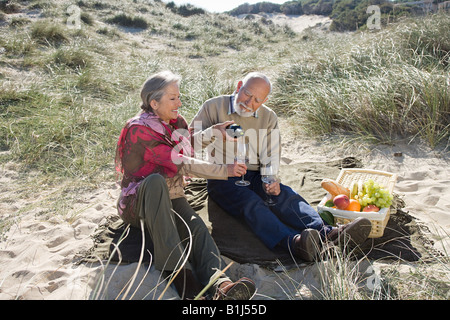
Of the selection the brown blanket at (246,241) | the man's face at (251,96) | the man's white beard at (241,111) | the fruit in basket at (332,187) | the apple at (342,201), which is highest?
the man's face at (251,96)

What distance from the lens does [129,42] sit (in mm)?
13016

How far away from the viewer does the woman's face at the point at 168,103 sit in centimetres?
304

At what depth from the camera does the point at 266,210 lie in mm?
3281

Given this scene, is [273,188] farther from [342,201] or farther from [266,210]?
[342,201]

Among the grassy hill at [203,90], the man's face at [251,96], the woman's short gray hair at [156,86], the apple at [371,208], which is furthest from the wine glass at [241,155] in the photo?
the grassy hill at [203,90]

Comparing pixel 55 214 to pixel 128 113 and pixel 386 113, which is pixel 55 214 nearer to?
pixel 128 113

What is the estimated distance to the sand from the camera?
2725 millimetres

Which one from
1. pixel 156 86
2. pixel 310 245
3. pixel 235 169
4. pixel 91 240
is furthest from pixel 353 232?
pixel 91 240

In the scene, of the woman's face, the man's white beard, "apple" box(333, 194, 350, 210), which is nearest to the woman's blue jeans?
"apple" box(333, 194, 350, 210)

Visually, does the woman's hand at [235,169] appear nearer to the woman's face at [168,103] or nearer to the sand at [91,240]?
the woman's face at [168,103]

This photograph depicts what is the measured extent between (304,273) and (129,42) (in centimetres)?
1180

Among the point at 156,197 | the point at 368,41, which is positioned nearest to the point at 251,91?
the point at 156,197
